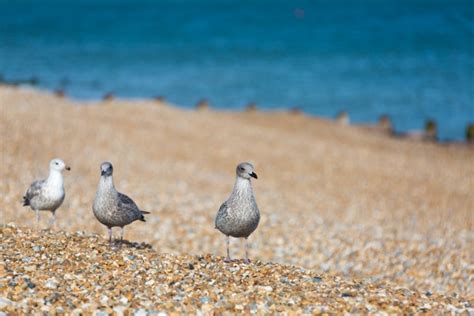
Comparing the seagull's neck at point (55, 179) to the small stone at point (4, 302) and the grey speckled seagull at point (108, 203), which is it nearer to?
the grey speckled seagull at point (108, 203)

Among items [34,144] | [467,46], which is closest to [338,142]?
[34,144]

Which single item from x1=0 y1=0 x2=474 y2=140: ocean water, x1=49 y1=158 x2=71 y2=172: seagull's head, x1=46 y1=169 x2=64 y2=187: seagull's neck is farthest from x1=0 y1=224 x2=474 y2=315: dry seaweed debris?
x1=0 y1=0 x2=474 y2=140: ocean water

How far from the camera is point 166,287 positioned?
6492mm

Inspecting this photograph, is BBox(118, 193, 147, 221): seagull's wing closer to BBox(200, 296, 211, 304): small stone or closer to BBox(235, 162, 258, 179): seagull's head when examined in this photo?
BBox(235, 162, 258, 179): seagull's head

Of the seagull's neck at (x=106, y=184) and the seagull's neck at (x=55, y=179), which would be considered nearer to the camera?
the seagull's neck at (x=106, y=184)

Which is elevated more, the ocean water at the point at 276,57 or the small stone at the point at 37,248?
the ocean water at the point at 276,57

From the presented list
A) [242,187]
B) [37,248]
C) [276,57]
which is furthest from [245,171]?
[276,57]

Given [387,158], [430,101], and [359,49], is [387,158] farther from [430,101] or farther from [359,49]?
[359,49]

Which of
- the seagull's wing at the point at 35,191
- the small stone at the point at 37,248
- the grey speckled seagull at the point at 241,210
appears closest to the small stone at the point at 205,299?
the grey speckled seagull at the point at 241,210

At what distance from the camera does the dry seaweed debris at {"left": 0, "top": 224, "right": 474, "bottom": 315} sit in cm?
597

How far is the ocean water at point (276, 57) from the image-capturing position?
1757 inches

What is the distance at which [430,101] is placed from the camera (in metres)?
43.6

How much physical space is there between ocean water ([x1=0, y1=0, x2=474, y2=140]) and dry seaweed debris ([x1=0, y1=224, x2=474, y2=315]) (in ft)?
94.8

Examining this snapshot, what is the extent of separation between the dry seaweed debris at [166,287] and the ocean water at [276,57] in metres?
28.9
